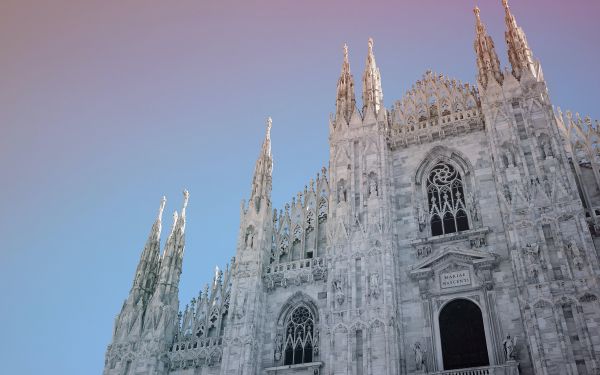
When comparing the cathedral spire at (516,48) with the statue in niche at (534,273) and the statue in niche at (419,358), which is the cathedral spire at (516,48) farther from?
the statue in niche at (419,358)

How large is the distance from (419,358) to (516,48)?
13.2 meters

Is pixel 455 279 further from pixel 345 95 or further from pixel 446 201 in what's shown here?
pixel 345 95

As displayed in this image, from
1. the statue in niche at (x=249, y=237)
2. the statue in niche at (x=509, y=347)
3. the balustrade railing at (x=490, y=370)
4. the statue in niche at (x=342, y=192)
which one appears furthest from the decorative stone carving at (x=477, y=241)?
the statue in niche at (x=249, y=237)

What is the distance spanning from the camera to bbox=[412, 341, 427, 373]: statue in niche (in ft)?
57.7

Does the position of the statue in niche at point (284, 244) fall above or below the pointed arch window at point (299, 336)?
above

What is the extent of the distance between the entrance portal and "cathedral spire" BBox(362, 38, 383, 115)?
9.39 metres

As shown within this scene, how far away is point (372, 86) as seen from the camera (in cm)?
2528

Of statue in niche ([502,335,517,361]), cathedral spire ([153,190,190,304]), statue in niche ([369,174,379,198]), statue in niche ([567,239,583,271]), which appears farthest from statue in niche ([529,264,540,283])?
cathedral spire ([153,190,190,304])

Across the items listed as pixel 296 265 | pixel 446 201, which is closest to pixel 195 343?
pixel 296 265

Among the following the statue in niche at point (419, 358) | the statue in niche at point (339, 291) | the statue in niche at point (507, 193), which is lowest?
the statue in niche at point (419, 358)

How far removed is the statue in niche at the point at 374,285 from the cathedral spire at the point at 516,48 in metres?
9.83

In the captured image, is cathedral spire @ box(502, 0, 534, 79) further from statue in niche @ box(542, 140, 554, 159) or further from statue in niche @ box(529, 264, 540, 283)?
statue in niche @ box(529, 264, 540, 283)

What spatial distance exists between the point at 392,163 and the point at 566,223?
730 centimetres

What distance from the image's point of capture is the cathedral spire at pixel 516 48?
22.3 metres
